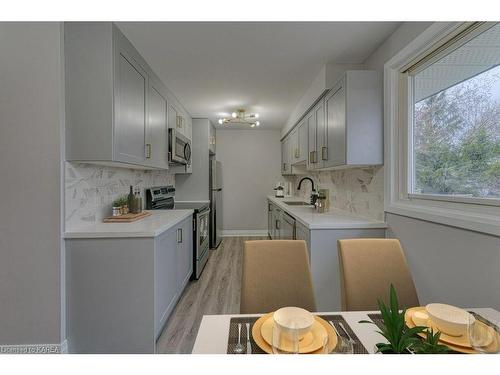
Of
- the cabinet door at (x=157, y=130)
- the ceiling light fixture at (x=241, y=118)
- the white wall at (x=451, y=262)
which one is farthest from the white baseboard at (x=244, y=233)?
the white wall at (x=451, y=262)

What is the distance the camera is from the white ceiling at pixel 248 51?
1843mm

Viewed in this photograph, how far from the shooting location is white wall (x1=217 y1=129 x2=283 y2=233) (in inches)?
219

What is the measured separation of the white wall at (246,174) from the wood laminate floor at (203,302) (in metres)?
1.57

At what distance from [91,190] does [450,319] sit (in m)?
2.34

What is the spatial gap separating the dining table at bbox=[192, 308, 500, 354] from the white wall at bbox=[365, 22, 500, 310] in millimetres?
334

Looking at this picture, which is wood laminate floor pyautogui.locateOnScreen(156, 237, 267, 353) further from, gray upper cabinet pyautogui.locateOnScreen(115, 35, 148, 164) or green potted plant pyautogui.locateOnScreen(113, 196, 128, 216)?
gray upper cabinet pyautogui.locateOnScreen(115, 35, 148, 164)

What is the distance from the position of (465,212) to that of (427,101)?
0.84 meters

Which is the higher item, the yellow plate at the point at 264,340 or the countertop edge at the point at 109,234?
the countertop edge at the point at 109,234

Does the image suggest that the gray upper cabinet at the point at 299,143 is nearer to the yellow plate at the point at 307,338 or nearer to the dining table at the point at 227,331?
the dining table at the point at 227,331

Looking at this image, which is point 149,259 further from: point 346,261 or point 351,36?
point 351,36

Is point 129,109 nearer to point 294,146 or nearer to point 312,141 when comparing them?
point 312,141

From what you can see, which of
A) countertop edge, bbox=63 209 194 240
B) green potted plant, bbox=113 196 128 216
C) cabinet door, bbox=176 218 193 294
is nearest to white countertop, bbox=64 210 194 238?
countertop edge, bbox=63 209 194 240
